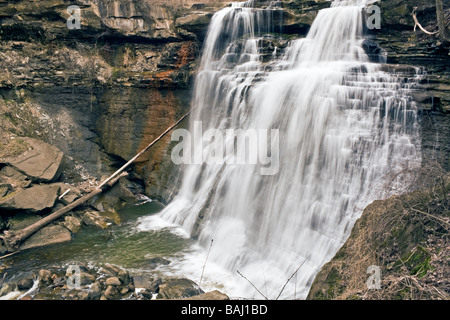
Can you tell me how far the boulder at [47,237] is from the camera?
9.94m

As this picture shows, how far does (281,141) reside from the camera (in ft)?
30.8

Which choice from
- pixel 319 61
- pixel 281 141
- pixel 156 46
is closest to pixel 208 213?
pixel 281 141

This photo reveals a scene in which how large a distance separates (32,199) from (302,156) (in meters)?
7.45

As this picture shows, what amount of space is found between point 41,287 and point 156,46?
9.48m

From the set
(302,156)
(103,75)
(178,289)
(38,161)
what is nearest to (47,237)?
(38,161)

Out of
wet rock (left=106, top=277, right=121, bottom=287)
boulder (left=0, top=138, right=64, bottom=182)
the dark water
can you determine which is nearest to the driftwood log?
the dark water

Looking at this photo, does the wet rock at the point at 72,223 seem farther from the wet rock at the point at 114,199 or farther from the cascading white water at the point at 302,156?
the cascading white water at the point at 302,156

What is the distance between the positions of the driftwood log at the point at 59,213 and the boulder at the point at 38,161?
117 cm

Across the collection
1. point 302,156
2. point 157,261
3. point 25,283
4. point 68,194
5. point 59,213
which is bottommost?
point 157,261

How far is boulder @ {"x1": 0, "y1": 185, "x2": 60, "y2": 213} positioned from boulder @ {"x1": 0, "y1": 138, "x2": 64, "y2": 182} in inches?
18.9

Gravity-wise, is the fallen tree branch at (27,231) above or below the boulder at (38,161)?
below

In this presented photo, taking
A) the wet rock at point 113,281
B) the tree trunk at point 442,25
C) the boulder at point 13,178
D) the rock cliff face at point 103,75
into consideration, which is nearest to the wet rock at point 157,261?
the wet rock at point 113,281

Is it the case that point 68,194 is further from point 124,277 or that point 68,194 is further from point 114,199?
point 124,277

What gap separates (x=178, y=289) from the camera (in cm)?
739
